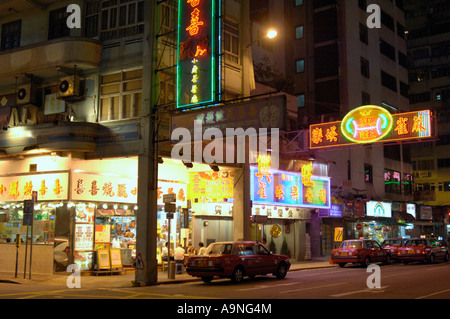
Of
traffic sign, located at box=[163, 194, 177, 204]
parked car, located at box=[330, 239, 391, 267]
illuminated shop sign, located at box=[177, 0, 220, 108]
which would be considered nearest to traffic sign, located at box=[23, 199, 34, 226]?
traffic sign, located at box=[163, 194, 177, 204]

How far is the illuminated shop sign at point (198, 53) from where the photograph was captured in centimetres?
1880

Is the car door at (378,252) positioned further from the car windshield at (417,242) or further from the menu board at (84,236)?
the menu board at (84,236)

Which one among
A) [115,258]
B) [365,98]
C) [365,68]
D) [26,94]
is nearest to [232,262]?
[115,258]

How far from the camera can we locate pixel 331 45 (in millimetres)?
44219

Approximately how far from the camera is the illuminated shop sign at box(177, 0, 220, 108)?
740 inches

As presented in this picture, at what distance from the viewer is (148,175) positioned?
819 inches

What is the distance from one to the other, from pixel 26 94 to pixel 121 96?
559cm

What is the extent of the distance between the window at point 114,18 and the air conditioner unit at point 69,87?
2487mm

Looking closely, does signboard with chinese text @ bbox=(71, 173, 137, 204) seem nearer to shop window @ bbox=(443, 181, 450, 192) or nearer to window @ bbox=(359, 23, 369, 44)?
window @ bbox=(359, 23, 369, 44)

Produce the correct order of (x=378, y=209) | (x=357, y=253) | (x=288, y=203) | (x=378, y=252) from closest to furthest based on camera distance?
(x=357, y=253), (x=378, y=252), (x=288, y=203), (x=378, y=209)

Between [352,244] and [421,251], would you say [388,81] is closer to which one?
[421,251]

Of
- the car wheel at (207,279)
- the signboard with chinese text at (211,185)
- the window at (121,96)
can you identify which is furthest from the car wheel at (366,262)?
the window at (121,96)

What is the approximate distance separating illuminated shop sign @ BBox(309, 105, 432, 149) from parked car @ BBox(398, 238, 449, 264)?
36.7 feet

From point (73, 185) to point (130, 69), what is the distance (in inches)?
233
